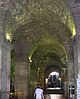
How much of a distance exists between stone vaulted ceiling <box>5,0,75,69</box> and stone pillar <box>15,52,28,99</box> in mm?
842

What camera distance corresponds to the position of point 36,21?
2058 centimetres

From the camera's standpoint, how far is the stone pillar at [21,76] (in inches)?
930

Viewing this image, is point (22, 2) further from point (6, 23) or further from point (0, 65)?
point (0, 65)


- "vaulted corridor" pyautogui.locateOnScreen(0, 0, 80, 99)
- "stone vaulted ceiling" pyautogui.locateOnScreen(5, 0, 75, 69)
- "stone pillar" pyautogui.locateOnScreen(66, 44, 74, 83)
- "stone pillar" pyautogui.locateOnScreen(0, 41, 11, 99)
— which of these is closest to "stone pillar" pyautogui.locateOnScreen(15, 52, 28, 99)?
"vaulted corridor" pyautogui.locateOnScreen(0, 0, 80, 99)

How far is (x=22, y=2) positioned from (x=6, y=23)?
161cm

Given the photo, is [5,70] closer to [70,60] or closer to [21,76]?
[21,76]

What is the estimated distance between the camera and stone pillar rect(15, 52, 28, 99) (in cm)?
2361

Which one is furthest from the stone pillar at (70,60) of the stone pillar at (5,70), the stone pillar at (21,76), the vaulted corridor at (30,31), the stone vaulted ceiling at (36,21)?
the stone pillar at (5,70)

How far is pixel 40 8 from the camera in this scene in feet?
58.9

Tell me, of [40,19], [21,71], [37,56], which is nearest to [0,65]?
[40,19]

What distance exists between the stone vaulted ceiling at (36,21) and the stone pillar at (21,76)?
0.84 metres

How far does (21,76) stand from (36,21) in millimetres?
5702

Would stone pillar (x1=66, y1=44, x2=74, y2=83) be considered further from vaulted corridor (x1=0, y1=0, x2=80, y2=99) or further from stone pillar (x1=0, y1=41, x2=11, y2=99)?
stone pillar (x1=0, y1=41, x2=11, y2=99)

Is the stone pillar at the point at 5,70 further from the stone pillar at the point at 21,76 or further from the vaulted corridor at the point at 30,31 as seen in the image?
the stone pillar at the point at 21,76
